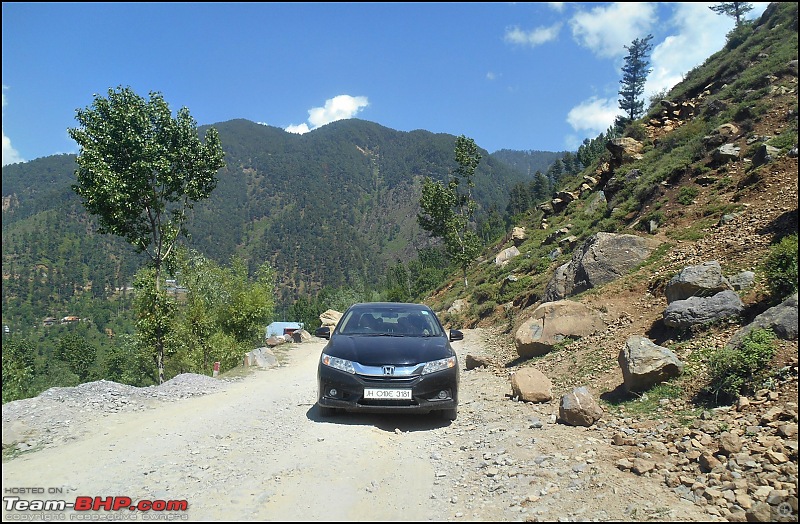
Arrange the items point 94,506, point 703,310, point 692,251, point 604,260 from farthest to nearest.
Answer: point 604,260 < point 692,251 < point 703,310 < point 94,506

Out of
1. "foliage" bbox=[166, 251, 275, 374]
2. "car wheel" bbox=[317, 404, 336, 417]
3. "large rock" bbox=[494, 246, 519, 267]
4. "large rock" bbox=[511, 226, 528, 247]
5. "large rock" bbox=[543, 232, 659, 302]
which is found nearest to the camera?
"car wheel" bbox=[317, 404, 336, 417]

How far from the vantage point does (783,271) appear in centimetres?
691

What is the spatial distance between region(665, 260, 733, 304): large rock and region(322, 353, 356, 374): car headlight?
635cm

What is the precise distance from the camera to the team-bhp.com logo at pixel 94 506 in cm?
397

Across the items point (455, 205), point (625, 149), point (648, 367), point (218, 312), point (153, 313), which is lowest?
point (218, 312)

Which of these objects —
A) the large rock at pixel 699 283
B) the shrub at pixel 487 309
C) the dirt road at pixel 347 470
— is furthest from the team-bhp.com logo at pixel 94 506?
the shrub at pixel 487 309

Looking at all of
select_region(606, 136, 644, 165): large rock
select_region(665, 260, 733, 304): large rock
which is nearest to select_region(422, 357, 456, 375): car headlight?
select_region(665, 260, 733, 304): large rock

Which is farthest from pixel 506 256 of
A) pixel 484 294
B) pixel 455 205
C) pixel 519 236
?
pixel 484 294

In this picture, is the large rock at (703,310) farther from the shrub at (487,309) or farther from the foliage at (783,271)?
the shrub at (487,309)

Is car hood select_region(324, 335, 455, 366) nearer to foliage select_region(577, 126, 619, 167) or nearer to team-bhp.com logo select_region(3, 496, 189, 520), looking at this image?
team-bhp.com logo select_region(3, 496, 189, 520)

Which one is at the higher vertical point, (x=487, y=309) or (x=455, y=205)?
(x=455, y=205)

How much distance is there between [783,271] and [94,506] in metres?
8.84

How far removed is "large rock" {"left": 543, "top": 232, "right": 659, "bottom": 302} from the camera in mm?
13609

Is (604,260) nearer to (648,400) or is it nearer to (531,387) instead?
(531,387)
